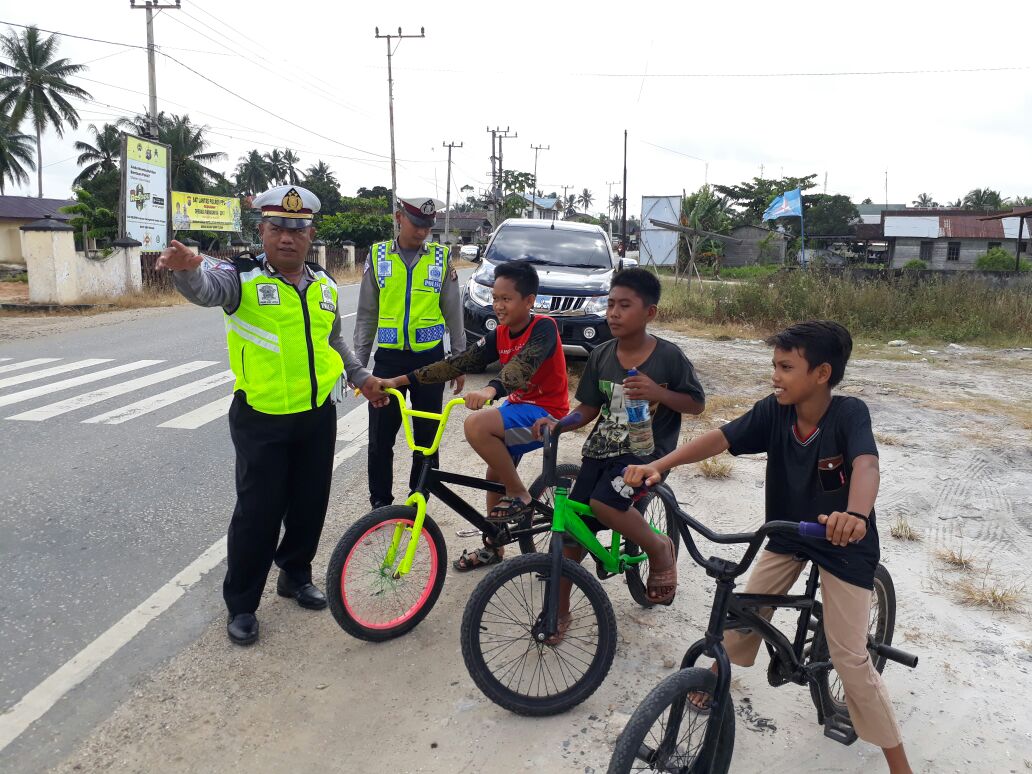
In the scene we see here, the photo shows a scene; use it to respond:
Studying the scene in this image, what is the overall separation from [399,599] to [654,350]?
1617 mm

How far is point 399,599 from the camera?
140 inches

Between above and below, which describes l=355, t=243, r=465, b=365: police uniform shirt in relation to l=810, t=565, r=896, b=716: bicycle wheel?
above

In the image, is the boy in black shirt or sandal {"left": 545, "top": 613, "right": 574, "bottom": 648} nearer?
the boy in black shirt

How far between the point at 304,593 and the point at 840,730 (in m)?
2.45

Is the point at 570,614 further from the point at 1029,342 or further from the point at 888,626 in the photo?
the point at 1029,342

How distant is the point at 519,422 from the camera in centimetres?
361

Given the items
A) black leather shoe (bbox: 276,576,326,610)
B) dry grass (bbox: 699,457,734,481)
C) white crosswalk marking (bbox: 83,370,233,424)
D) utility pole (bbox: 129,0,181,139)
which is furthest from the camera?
utility pole (bbox: 129,0,181,139)

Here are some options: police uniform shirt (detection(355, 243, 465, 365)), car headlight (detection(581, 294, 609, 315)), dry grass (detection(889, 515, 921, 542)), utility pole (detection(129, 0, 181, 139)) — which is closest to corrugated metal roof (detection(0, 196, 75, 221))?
utility pole (detection(129, 0, 181, 139))

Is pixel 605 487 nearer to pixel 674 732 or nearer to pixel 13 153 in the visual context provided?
pixel 674 732

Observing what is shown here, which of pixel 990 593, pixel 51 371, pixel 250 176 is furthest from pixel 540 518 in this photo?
pixel 250 176

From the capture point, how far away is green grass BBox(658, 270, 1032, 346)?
1455 centimetres

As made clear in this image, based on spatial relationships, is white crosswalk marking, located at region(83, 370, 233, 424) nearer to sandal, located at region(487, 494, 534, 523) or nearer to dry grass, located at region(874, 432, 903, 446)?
sandal, located at region(487, 494, 534, 523)

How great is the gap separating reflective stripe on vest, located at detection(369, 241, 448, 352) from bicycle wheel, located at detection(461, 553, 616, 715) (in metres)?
2.04

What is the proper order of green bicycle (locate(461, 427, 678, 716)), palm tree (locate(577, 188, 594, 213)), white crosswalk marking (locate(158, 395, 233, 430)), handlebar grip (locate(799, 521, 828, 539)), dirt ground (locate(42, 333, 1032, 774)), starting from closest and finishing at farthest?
handlebar grip (locate(799, 521, 828, 539)), dirt ground (locate(42, 333, 1032, 774)), green bicycle (locate(461, 427, 678, 716)), white crosswalk marking (locate(158, 395, 233, 430)), palm tree (locate(577, 188, 594, 213))
